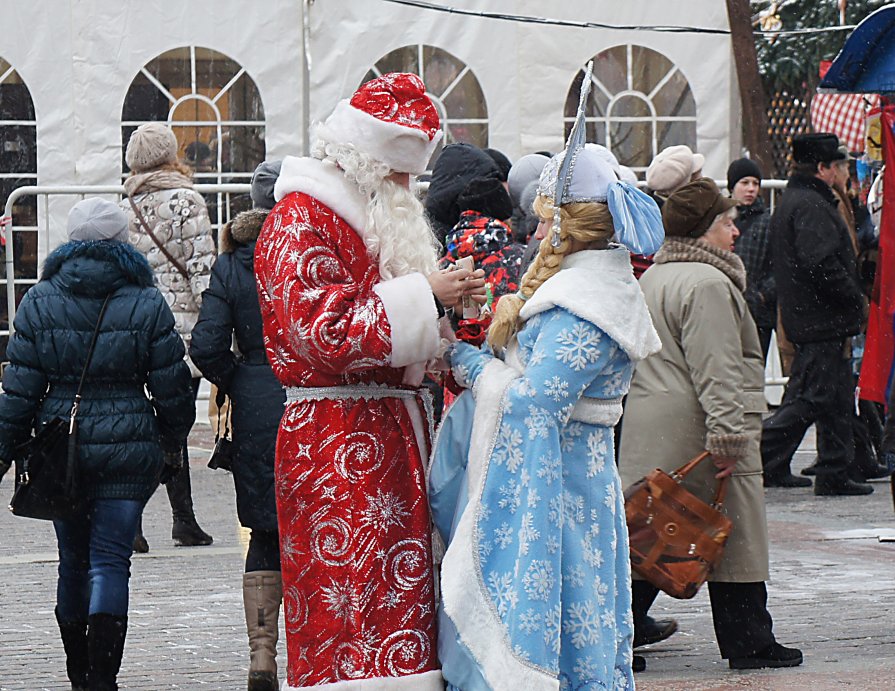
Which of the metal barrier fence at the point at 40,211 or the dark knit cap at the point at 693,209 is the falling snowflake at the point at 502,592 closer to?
the dark knit cap at the point at 693,209

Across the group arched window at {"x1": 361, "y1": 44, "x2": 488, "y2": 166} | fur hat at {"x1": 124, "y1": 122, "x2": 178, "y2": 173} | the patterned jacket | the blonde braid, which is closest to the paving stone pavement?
the patterned jacket

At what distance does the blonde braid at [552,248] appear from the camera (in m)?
4.55

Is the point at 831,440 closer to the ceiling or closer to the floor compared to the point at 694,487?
closer to the floor

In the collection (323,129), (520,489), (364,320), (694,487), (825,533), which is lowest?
(825,533)

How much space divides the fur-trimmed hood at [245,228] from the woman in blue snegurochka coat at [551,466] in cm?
177

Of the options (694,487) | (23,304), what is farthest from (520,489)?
(23,304)

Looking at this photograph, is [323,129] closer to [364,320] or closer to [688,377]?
[364,320]

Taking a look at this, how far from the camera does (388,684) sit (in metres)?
4.24

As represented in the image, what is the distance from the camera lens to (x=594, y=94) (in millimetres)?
15445

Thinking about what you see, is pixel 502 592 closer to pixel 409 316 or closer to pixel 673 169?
pixel 409 316

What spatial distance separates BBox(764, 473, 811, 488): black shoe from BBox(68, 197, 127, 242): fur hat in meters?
5.98

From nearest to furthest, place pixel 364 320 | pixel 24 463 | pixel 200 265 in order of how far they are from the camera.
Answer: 1. pixel 364 320
2. pixel 24 463
3. pixel 200 265

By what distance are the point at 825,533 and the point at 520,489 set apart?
5.41 metres

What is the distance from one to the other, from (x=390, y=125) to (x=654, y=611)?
3657mm
